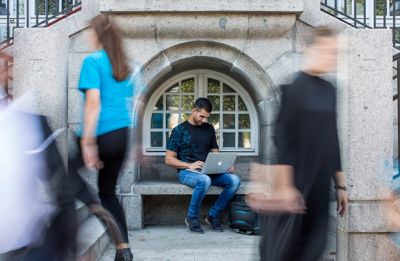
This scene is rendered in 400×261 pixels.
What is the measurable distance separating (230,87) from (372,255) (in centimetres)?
330

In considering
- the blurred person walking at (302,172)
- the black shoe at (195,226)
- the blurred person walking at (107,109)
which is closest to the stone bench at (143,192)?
the black shoe at (195,226)

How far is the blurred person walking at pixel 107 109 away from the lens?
138 inches

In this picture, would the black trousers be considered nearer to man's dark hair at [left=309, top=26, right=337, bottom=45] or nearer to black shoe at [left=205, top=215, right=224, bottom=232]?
man's dark hair at [left=309, top=26, right=337, bottom=45]

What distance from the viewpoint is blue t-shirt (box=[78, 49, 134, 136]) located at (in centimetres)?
351

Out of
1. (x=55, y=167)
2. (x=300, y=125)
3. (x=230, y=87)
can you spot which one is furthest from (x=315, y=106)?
(x=230, y=87)

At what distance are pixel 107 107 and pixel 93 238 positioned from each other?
1.57 metres

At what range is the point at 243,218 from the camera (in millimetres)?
6047

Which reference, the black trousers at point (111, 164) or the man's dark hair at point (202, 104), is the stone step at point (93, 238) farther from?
the man's dark hair at point (202, 104)

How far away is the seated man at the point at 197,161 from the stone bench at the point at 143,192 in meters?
0.10

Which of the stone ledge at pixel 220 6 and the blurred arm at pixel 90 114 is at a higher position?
the stone ledge at pixel 220 6

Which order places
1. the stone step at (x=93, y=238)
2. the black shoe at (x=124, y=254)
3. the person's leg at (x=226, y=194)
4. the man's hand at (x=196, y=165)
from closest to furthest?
the black shoe at (x=124, y=254), the stone step at (x=93, y=238), the person's leg at (x=226, y=194), the man's hand at (x=196, y=165)

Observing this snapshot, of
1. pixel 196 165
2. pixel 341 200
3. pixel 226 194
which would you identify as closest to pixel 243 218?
pixel 226 194

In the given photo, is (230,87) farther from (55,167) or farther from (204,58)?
(55,167)

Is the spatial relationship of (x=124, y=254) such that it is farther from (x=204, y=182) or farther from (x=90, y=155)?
(x=204, y=182)
